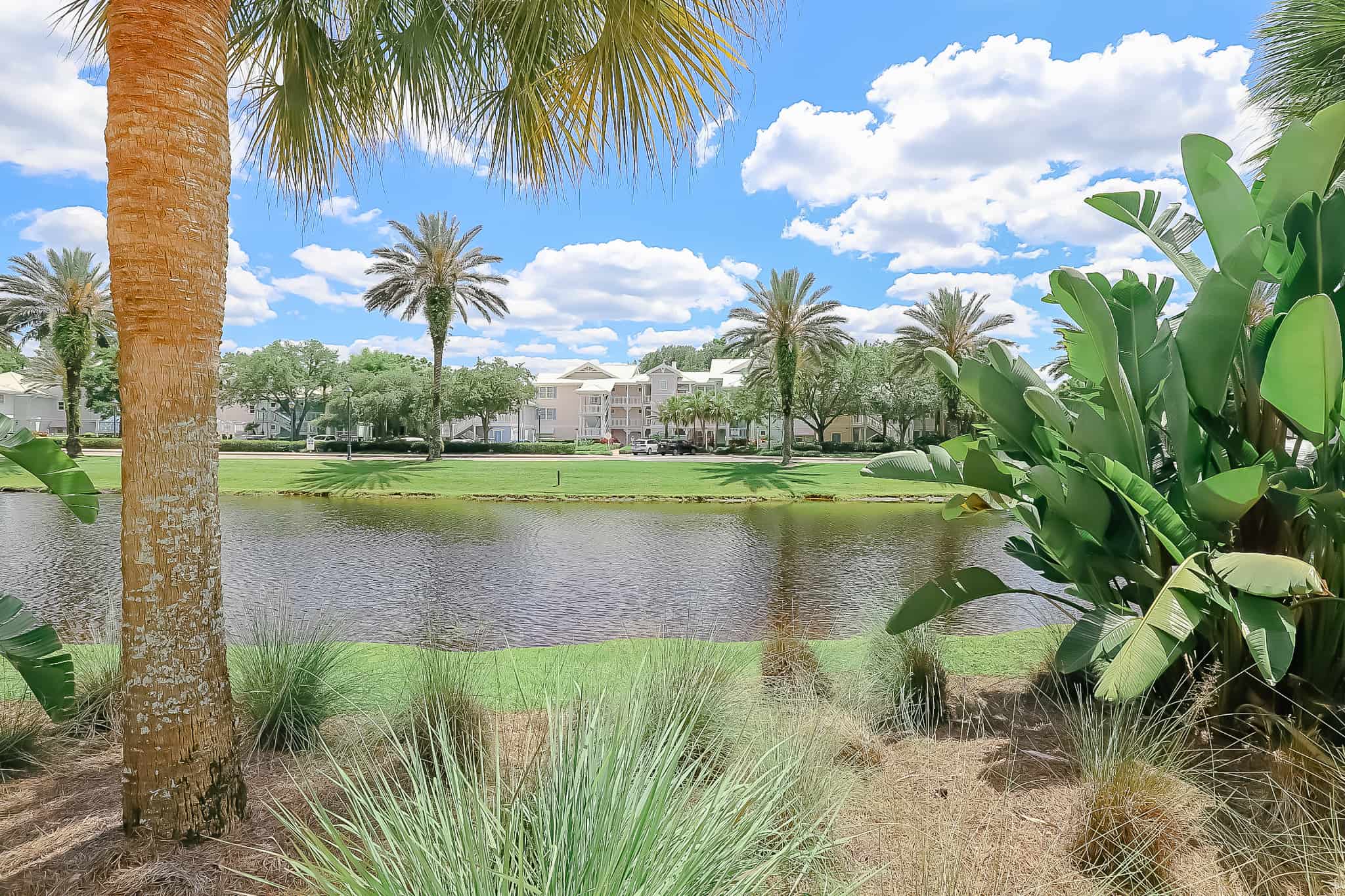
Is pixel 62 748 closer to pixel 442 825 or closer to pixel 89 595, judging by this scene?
pixel 442 825

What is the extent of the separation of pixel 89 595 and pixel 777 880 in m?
11.4

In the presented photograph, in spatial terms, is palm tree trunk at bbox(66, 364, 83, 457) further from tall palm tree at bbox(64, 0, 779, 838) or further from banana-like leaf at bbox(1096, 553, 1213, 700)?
banana-like leaf at bbox(1096, 553, 1213, 700)

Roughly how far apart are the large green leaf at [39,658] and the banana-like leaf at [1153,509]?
5.31 meters

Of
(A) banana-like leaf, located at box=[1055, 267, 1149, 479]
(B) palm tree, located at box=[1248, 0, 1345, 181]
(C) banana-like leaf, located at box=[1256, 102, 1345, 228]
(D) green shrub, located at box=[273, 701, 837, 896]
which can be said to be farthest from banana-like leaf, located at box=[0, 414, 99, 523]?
(B) palm tree, located at box=[1248, 0, 1345, 181]

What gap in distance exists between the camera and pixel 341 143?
4922 millimetres

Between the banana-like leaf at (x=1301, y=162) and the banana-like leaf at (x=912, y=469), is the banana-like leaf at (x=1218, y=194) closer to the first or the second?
the banana-like leaf at (x=1301, y=162)

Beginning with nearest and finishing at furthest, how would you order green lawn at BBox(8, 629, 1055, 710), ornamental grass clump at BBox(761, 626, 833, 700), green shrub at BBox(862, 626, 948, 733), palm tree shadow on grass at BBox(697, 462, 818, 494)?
green shrub at BBox(862, 626, 948, 733)
ornamental grass clump at BBox(761, 626, 833, 700)
green lawn at BBox(8, 629, 1055, 710)
palm tree shadow on grass at BBox(697, 462, 818, 494)

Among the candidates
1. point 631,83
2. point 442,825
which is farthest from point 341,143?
point 442,825

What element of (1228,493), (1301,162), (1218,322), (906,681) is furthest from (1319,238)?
(906,681)

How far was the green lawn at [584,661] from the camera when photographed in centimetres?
439

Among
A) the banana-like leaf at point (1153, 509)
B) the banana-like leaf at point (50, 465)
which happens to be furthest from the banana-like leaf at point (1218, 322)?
the banana-like leaf at point (50, 465)

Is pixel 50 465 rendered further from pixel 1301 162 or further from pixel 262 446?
pixel 262 446

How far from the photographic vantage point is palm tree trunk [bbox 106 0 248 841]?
269 cm

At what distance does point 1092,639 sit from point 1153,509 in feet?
2.49
